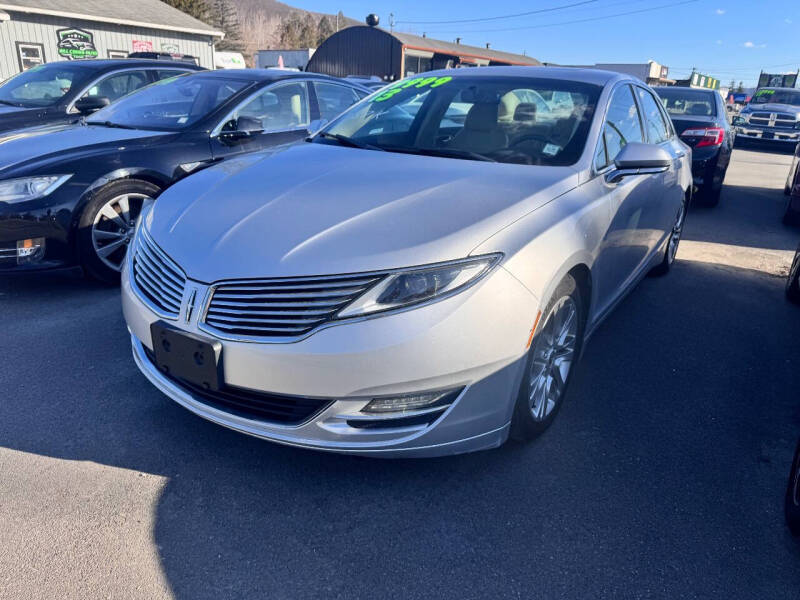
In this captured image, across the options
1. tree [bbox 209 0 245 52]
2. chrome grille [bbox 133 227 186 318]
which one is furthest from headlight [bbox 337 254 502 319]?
tree [bbox 209 0 245 52]

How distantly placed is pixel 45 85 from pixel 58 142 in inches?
124

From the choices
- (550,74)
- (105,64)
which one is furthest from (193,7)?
(550,74)

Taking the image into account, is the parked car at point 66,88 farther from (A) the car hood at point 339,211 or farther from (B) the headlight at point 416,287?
(B) the headlight at point 416,287

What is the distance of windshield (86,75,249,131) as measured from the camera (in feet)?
15.6

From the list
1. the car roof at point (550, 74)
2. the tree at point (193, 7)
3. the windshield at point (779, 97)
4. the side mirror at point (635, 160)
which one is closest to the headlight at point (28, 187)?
the car roof at point (550, 74)

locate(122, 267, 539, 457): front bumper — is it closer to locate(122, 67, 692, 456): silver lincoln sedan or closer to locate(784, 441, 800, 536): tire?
locate(122, 67, 692, 456): silver lincoln sedan

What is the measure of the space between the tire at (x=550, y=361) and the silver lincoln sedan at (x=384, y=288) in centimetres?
1

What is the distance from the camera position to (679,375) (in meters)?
3.36

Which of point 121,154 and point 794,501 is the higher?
point 121,154

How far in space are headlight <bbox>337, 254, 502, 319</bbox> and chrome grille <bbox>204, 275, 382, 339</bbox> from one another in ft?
0.11

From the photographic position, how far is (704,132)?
296 inches

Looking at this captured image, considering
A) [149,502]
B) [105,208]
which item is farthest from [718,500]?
[105,208]

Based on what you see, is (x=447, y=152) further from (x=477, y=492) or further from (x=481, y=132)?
(x=477, y=492)

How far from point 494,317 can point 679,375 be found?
1860mm
